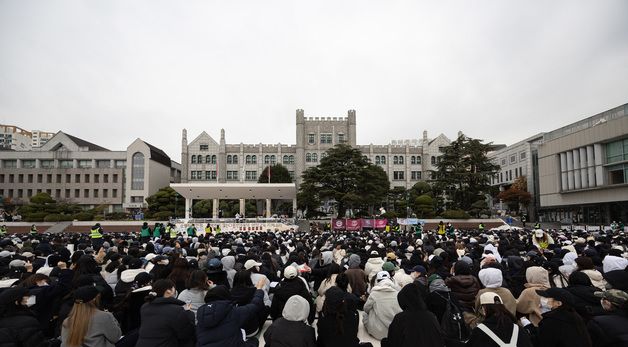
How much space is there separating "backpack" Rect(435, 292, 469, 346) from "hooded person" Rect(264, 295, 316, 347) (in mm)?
1568

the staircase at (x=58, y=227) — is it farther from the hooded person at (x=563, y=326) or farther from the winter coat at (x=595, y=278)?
the hooded person at (x=563, y=326)

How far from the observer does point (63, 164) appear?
62719mm

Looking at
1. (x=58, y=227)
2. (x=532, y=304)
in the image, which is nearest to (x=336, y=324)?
(x=532, y=304)

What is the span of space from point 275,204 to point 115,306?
190ft

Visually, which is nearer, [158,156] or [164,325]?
[164,325]

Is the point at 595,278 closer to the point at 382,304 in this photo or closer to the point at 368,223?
the point at 382,304

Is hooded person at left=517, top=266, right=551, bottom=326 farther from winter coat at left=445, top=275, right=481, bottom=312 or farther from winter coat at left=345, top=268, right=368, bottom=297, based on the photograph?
winter coat at left=345, top=268, right=368, bottom=297

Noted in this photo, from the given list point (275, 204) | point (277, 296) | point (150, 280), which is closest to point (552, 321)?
point (277, 296)

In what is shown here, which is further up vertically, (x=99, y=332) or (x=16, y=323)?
(x=16, y=323)

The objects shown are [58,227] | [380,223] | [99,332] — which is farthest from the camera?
[58,227]

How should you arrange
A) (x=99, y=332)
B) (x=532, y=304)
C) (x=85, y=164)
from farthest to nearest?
(x=85, y=164), (x=532, y=304), (x=99, y=332)

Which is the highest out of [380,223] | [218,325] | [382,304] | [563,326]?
[563,326]

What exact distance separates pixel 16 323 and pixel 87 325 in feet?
2.10

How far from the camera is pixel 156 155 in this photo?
213 ft
